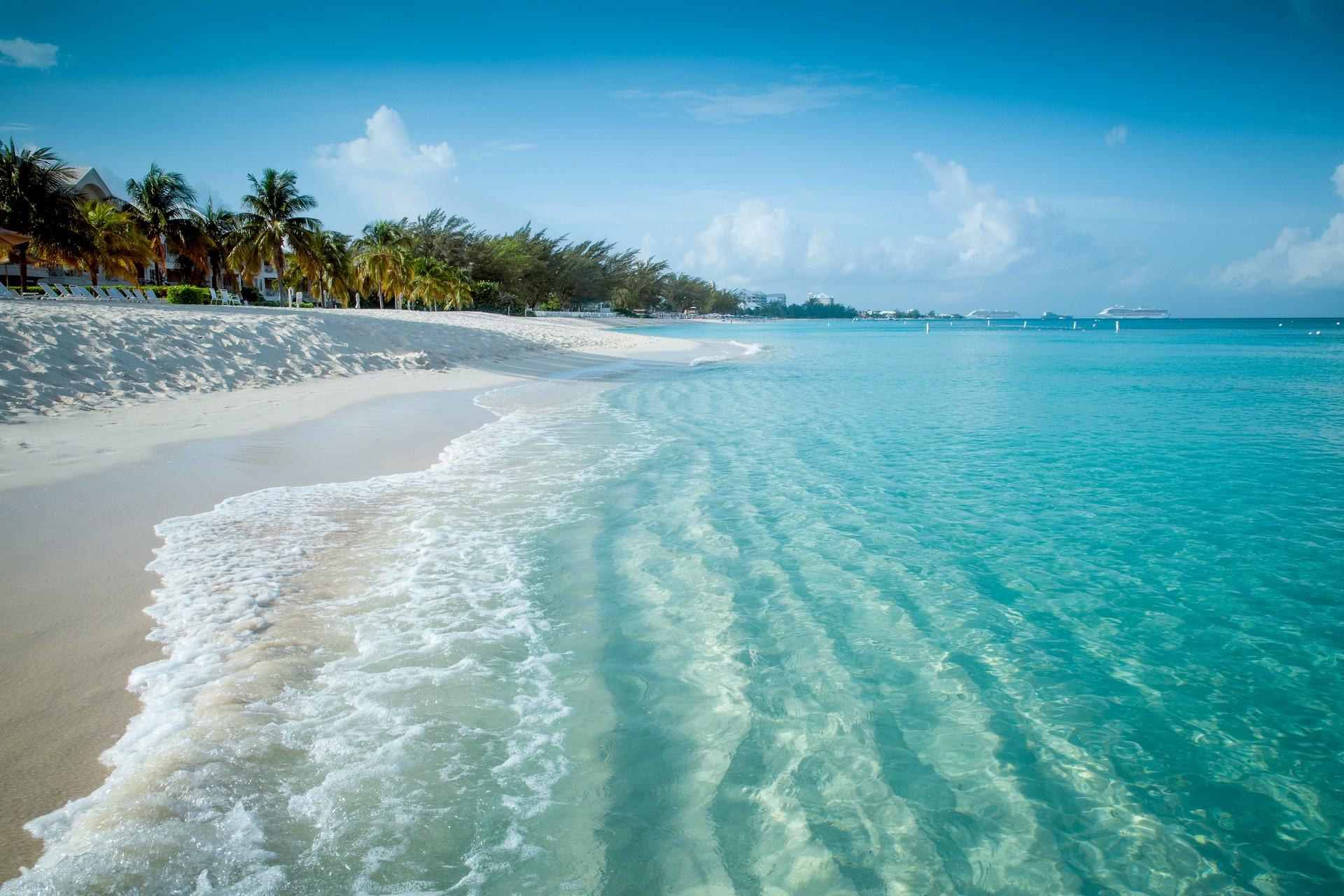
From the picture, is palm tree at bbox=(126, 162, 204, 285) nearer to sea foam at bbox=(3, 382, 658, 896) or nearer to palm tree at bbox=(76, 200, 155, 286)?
palm tree at bbox=(76, 200, 155, 286)

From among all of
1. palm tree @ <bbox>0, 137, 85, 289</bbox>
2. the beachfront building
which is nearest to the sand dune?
palm tree @ <bbox>0, 137, 85, 289</bbox>

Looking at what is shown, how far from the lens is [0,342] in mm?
11359

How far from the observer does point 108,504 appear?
20.8 ft

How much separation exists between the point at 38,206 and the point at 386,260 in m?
21.2

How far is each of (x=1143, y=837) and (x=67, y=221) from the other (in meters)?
42.4

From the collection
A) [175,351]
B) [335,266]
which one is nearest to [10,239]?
[175,351]

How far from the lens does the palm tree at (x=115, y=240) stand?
38.2 m

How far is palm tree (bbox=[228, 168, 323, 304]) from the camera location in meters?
40.7

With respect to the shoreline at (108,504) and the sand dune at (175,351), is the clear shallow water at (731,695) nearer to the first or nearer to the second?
the shoreline at (108,504)

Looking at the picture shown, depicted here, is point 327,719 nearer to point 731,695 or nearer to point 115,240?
point 731,695

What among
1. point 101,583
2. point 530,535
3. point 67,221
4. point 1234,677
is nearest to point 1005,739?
point 1234,677

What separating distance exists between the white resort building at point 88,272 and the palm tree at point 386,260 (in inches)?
243

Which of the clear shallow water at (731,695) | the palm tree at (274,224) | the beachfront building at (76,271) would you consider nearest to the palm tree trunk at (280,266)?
the palm tree at (274,224)

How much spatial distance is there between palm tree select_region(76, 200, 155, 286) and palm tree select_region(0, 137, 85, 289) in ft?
→ 15.3
